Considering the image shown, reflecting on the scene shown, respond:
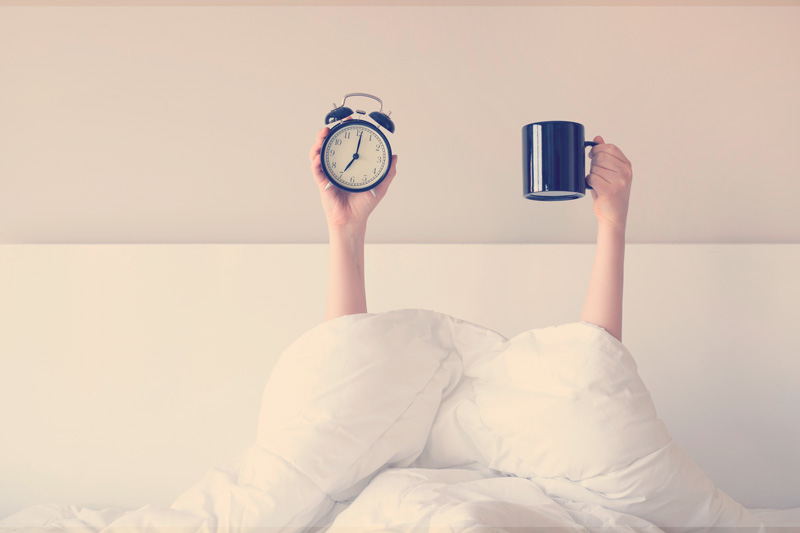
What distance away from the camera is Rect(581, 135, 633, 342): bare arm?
1064mm

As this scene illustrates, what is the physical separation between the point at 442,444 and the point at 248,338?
0.51 metres

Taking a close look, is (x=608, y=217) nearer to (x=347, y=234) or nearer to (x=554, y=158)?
(x=554, y=158)

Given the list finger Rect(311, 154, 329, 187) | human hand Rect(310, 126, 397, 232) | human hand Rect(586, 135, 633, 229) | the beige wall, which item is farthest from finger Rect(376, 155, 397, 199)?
human hand Rect(586, 135, 633, 229)

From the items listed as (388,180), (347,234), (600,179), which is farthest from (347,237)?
(600,179)

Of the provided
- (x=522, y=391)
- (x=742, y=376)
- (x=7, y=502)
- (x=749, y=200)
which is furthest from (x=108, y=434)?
(x=749, y=200)

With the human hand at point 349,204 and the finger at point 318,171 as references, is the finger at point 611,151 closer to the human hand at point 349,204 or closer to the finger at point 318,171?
the human hand at point 349,204

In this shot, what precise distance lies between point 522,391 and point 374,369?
0.24 metres

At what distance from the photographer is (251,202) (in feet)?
4.56

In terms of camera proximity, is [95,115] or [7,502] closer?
[7,502]

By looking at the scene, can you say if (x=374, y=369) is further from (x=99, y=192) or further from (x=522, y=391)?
(x=99, y=192)

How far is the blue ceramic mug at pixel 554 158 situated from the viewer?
1.01 metres

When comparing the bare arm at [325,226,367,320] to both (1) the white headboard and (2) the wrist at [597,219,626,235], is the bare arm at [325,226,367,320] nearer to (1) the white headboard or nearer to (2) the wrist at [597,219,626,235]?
(1) the white headboard

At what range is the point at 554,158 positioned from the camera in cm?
101

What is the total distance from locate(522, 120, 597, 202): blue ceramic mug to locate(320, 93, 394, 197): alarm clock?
0.83ft
